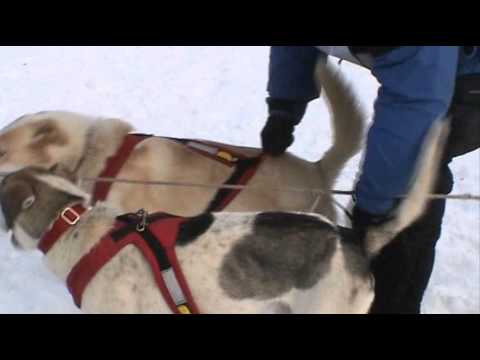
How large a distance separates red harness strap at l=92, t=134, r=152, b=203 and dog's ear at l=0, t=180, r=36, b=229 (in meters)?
0.41

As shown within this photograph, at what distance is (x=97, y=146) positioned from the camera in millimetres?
2520

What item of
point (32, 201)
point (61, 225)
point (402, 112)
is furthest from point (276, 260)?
point (32, 201)

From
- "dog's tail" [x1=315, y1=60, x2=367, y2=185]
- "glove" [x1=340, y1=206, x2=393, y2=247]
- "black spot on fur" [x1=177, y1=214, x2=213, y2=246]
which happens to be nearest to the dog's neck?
"black spot on fur" [x1=177, y1=214, x2=213, y2=246]

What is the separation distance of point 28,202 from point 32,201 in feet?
0.05

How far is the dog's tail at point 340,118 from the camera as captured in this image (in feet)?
7.93

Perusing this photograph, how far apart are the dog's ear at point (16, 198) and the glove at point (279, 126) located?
1168 millimetres

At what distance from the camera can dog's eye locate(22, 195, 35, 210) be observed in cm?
192

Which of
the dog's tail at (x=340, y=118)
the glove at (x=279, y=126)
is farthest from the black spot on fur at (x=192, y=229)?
the dog's tail at (x=340, y=118)

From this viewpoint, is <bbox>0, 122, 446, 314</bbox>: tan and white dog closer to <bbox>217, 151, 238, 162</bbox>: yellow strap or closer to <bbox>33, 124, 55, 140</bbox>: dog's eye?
<bbox>33, 124, 55, 140</bbox>: dog's eye

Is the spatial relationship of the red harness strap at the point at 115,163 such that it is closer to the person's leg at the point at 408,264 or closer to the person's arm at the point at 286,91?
the person's arm at the point at 286,91
